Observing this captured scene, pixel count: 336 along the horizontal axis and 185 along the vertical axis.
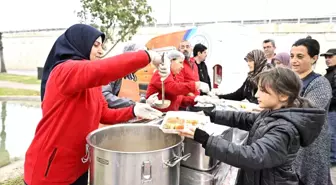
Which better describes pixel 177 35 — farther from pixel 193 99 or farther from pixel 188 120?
pixel 188 120

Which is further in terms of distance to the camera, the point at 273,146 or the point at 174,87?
the point at 174,87

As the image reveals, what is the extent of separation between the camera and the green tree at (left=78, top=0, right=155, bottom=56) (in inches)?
247

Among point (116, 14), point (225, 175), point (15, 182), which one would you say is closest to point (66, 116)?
point (225, 175)

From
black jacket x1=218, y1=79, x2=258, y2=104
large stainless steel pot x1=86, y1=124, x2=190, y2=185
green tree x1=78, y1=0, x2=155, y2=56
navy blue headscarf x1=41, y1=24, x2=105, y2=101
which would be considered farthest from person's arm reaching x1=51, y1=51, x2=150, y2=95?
green tree x1=78, y1=0, x2=155, y2=56

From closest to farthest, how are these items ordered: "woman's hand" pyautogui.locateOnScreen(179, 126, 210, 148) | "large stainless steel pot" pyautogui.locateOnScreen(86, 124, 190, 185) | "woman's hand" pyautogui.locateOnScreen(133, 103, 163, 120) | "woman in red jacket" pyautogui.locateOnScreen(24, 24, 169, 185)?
"large stainless steel pot" pyautogui.locateOnScreen(86, 124, 190, 185), "woman's hand" pyautogui.locateOnScreen(179, 126, 210, 148), "woman in red jacket" pyautogui.locateOnScreen(24, 24, 169, 185), "woman's hand" pyautogui.locateOnScreen(133, 103, 163, 120)

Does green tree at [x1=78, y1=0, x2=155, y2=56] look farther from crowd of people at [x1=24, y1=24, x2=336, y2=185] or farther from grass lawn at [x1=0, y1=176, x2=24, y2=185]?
crowd of people at [x1=24, y1=24, x2=336, y2=185]

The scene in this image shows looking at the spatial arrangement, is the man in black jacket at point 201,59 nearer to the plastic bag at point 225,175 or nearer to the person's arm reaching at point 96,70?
the plastic bag at point 225,175

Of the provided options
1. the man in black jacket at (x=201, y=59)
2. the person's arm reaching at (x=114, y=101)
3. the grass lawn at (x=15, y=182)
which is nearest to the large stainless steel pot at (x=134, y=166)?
the person's arm reaching at (x=114, y=101)

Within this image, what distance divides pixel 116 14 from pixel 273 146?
6.04 m

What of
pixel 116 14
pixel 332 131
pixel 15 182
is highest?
pixel 116 14

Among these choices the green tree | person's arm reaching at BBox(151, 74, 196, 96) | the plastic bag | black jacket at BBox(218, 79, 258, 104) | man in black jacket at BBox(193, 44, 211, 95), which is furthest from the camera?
the green tree

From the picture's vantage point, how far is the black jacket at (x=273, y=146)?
0.98 meters

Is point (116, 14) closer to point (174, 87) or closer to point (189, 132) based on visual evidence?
point (174, 87)

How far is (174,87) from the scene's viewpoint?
92.7 inches
